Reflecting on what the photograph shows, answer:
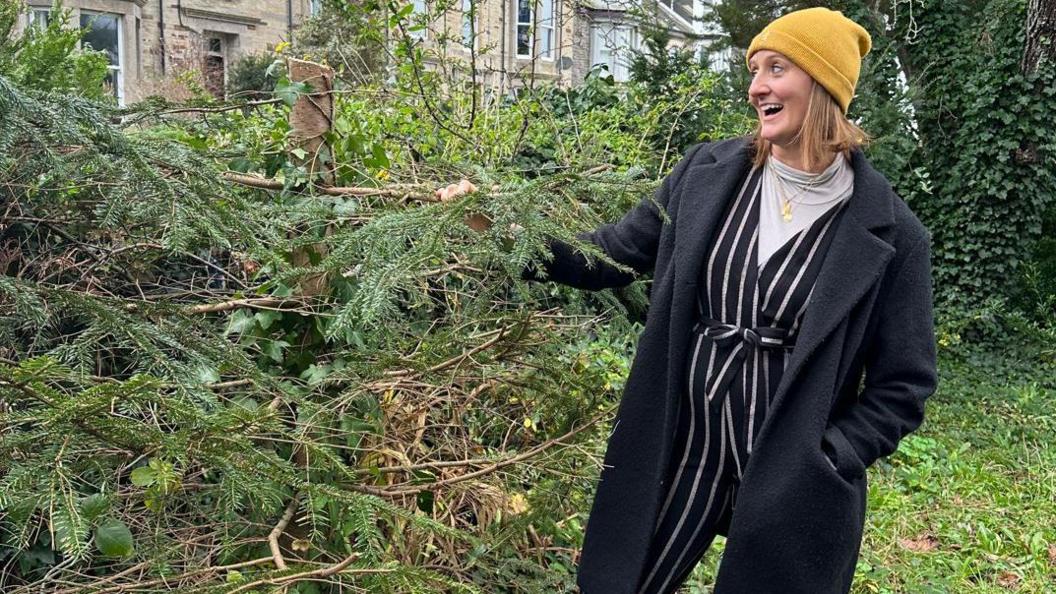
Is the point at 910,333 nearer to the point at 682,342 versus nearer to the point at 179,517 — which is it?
the point at 682,342

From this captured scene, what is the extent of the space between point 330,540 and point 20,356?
93 cm

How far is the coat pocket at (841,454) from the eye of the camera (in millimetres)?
2234

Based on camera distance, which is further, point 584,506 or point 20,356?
point 584,506

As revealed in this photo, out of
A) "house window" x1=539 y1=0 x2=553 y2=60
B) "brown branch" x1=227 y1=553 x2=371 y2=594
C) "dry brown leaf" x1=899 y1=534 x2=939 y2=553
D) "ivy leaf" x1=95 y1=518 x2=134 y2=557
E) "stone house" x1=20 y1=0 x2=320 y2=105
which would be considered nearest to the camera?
"ivy leaf" x1=95 y1=518 x2=134 y2=557

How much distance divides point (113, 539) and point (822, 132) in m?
1.80

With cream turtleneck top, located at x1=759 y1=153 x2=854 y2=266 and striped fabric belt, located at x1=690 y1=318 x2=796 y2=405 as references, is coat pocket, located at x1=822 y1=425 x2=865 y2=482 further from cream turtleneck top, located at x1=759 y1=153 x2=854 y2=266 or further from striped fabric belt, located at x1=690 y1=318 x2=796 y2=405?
cream turtleneck top, located at x1=759 y1=153 x2=854 y2=266

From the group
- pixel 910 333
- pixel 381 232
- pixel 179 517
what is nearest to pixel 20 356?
pixel 179 517

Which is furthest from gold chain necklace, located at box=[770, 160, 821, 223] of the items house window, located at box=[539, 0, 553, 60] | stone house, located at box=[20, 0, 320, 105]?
stone house, located at box=[20, 0, 320, 105]

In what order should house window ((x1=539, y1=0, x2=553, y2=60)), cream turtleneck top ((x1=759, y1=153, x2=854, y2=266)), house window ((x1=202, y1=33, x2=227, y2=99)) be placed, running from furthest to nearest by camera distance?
1. house window ((x1=202, y1=33, x2=227, y2=99))
2. house window ((x1=539, y1=0, x2=553, y2=60))
3. cream turtleneck top ((x1=759, y1=153, x2=854, y2=266))

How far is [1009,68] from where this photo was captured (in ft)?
30.7

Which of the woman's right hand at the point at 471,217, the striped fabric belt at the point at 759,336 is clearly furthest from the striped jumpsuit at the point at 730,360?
the woman's right hand at the point at 471,217

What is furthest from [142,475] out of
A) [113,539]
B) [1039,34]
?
[1039,34]

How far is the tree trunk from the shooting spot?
29.5 ft

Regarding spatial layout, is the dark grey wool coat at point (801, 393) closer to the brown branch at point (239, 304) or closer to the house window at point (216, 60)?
the brown branch at point (239, 304)
